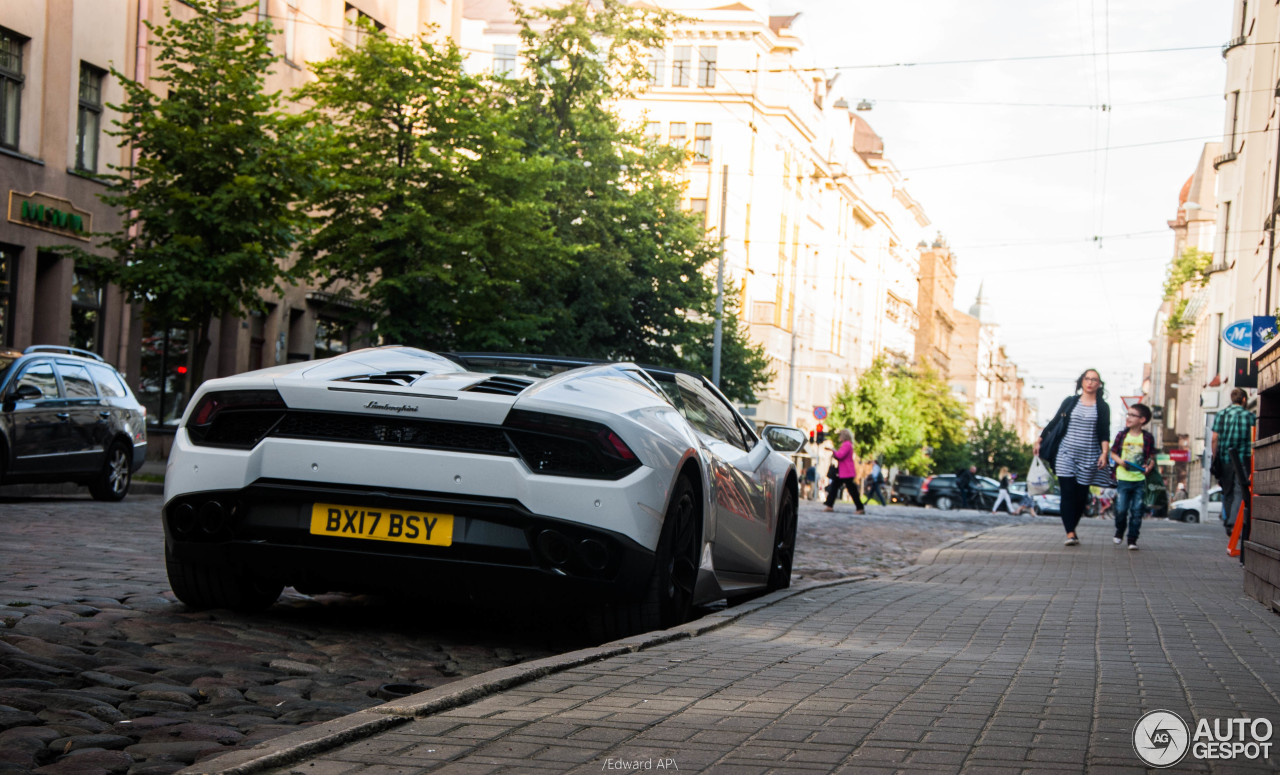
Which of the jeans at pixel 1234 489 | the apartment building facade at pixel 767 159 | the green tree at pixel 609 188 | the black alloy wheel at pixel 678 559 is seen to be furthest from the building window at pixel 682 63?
the black alloy wheel at pixel 678 559

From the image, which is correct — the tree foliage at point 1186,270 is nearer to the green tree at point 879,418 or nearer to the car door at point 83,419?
the green tree at point 879,418

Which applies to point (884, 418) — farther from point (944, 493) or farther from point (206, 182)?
point (206, 182)

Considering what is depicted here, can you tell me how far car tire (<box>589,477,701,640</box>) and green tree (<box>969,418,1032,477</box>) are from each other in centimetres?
11355


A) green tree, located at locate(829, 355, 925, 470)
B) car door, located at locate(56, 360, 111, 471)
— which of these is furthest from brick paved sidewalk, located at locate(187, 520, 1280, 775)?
green tree, located at locate(829, 355, 925, 470)

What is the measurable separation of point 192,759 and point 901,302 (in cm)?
11981

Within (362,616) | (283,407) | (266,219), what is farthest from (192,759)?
(266,219)

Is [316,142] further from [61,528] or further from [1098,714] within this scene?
[1098,714]

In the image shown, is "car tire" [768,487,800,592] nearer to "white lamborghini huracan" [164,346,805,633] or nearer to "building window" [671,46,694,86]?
"white lamborghini huracan" [164,346,805,633]

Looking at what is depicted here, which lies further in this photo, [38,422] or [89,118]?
[89,118]

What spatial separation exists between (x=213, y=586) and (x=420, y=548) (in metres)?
1.21

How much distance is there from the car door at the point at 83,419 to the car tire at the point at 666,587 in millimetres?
11473

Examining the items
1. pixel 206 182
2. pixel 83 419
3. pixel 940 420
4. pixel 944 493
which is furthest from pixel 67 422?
pixel 940 420

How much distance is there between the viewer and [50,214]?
26.0 metres

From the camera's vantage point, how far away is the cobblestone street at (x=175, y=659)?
407 cm
